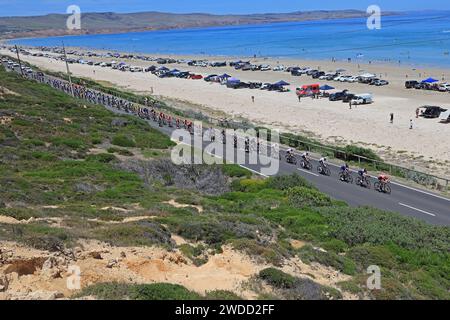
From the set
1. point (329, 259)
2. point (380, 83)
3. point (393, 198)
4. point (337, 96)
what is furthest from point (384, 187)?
point (380, 83)

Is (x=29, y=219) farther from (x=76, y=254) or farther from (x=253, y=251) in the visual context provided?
(x=253, y=251)

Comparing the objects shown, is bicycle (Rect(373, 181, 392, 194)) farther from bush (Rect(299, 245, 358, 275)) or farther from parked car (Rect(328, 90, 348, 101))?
parked car (Rect(328, 90, 348, 101))

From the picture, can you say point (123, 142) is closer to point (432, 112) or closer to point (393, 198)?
point (393, 198)

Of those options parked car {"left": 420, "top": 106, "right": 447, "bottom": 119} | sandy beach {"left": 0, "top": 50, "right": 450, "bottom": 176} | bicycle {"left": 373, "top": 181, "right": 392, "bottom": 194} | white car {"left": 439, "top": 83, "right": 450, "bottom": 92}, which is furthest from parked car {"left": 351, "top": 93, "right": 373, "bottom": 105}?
bicycle {"left": 373, "top": 181, "right": 392, "bottom": 194}

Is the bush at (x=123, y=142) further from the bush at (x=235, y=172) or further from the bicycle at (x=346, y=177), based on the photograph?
the bicycle at (x=346, y=177)

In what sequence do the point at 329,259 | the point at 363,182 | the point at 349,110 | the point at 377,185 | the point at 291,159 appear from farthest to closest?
the point at 349,110, the point at 291,159, the point at 363,182, the point at 377,185, the point at 329,259
